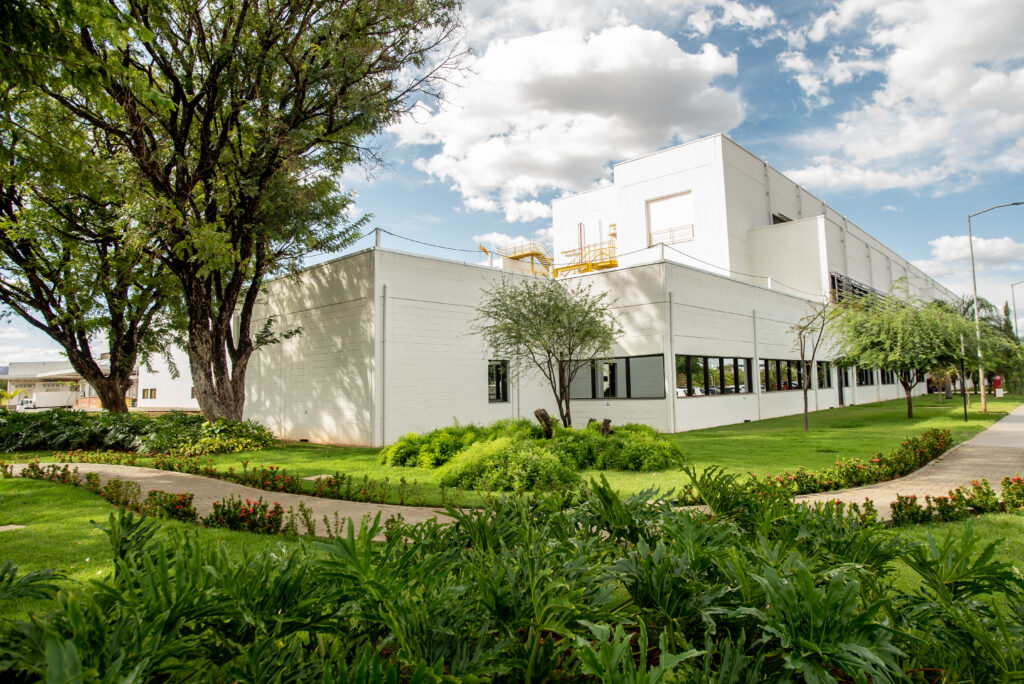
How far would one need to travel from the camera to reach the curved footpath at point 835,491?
7.72m

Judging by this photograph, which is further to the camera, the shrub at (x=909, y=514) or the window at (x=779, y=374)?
the window at (x=779, y=374)

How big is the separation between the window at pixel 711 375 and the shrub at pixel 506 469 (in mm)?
10702

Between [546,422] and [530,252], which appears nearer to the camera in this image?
[546,422]

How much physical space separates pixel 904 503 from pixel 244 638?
7543 mm

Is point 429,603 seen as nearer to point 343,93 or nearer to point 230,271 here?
point 343,93

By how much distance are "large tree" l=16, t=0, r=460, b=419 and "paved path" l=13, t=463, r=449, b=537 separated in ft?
18.8

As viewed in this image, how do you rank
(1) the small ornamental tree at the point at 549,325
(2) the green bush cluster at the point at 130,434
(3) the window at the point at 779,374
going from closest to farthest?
(1) the small ornamental tree at the point at 549,325, (2) the green bush cluster at the point at 130,434, (3) the window at the point at 779,374

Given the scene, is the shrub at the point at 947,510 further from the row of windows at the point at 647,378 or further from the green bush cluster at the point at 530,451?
A: the row of windows at the point at 647,378

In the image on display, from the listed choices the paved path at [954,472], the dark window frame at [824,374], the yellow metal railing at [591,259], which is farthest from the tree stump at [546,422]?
the dark window frame at [824,374]

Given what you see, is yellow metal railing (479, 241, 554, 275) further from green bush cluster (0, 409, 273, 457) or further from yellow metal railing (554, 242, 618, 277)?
green bush cluster (0, 409, 273, 457)

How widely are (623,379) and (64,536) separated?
1712 cm

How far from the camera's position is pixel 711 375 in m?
21.9

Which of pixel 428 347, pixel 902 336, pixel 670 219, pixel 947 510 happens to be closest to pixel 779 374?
pixel 902 336

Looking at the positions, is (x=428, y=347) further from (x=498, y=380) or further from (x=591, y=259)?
(x=591, y=259)
